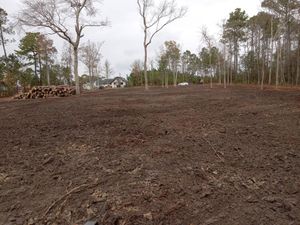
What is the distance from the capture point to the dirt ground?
255 cm

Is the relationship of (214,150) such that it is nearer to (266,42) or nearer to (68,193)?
(68,193)

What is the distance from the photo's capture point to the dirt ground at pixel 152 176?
255 centimetres

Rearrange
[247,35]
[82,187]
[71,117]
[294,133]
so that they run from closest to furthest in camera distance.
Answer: [82,187], [294,133], [71,117], [247,35]

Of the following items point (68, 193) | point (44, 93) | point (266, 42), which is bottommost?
point (68, 193)

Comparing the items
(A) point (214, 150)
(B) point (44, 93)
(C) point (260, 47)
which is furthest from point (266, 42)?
(A) point (214, 150)

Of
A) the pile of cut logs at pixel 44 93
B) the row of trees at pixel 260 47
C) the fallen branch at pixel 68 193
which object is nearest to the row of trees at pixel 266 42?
the row of trees at pixel 260 47

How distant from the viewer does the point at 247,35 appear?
124ft

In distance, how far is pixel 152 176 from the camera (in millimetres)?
3258

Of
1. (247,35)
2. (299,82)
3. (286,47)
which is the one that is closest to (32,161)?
(299,82)

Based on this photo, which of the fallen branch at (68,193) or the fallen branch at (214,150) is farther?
the fallen branch at (214,150)

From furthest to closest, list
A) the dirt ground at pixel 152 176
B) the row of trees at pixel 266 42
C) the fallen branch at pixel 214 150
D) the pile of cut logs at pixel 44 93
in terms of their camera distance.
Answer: the row of trees at pixel 266 42
the pile of cut logs at pixel 44 93
the fallen branch at pixel 214 150
the dirt ground at pixel 152 176

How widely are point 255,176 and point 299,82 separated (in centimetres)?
3152

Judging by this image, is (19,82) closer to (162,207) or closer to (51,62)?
(51,62)

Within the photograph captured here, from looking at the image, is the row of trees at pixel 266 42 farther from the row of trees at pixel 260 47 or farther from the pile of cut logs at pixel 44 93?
the pile of cut logs at pixel 44 93
